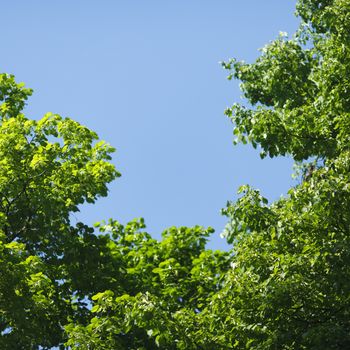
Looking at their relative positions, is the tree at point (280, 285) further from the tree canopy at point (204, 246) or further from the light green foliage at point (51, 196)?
the light green foliage at point (51, 196)

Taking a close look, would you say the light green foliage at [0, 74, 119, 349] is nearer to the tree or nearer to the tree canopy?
the tree canopy

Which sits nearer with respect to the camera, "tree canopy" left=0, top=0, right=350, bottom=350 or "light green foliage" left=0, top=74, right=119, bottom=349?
"tree canopy" left=0, top=0, right=350, bottom=350

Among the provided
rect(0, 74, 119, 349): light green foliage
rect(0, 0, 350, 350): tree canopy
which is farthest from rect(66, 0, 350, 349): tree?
rect(0, 74, 119, 349): light green foliage

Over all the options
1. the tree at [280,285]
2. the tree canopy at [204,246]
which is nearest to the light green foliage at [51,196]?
the tree canopy at [204,246]

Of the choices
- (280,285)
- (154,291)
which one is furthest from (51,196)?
(280,285)

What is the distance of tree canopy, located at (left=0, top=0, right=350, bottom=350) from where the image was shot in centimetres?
1434

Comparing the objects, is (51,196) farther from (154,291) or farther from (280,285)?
(280,285)

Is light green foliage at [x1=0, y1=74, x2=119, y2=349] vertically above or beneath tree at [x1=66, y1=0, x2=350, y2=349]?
above

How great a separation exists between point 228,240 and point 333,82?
18.2 ft

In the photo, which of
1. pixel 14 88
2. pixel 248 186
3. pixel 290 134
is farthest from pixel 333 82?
pixel 14 88

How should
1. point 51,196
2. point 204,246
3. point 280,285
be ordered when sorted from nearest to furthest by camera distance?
1. point 280,285
2. point 51,196
3. point 204,246

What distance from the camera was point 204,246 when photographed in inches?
894

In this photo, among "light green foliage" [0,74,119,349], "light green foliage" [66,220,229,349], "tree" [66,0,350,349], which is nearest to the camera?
"tree" [66,0,350,349]

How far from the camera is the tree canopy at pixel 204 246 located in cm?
1434
